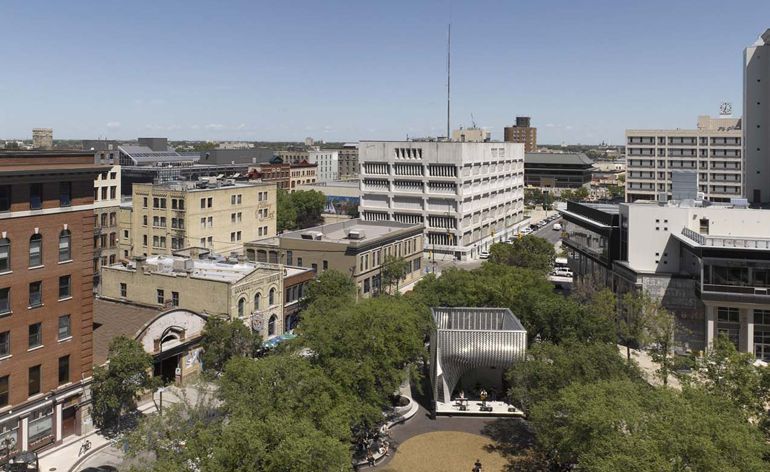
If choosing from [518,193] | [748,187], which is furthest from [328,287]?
[518,193]

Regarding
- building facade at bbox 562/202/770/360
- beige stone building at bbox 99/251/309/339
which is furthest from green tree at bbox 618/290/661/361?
beige stone building at bbox 99/251/309/339

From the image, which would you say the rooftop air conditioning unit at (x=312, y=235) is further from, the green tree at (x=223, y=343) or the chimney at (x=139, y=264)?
the green tree at (x=223, y=343)

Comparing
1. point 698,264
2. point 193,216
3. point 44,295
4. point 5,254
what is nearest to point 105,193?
point 193,216

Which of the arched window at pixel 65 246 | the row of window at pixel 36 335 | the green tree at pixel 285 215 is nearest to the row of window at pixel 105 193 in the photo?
the green tree at pixel 285 215

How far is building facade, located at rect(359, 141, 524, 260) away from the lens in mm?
129000

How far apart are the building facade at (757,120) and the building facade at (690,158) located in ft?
188

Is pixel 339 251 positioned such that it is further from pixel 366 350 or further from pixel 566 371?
pixel 566 371

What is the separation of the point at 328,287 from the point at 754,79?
79.7 m

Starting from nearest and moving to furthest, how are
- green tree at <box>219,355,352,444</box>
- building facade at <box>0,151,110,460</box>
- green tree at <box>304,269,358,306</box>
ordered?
green tree at <box>219,355,352,444</box> < building facade at <box>0,151,110,460</box> < green tree at <box>304,269,358,306</box>

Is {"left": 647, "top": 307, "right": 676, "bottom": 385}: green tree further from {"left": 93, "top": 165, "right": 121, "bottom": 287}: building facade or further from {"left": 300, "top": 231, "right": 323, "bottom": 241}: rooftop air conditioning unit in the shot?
{"left": 93, "top": 165, "right": 121, "bottom": 287}: building facade

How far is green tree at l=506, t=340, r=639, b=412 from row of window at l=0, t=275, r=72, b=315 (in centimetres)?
3273

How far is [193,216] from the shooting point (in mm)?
99438

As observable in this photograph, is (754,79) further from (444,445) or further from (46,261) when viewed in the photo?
(46,261)

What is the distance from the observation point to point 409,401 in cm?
5488
